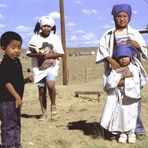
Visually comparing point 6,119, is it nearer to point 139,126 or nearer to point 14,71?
point 14,71

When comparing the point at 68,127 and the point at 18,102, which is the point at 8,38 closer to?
the point at 18,102

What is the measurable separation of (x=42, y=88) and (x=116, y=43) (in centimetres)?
224

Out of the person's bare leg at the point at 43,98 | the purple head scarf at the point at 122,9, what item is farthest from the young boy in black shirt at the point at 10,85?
the person's bare leg at the point at 43,98

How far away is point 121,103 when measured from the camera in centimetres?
698

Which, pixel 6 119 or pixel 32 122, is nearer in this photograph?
pixel 6 119

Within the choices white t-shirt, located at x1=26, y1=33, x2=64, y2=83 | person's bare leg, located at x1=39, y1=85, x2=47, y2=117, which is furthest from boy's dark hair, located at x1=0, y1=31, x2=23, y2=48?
person's bare leg, located at x1=39, y1=85, x2=47, y2=117

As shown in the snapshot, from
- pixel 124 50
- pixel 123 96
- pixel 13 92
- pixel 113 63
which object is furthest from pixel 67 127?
pixel 13 92

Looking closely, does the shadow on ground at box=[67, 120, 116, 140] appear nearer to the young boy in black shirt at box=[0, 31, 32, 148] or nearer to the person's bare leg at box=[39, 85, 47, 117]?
the person's bare leg at box=[39, 85, 47, 117]

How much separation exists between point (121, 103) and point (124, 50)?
0.74 meters

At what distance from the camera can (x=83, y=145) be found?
6965mm

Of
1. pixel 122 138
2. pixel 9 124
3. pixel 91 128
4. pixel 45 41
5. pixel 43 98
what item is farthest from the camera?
pixel 43 98

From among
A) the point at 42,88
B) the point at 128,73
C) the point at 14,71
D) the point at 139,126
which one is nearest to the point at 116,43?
the point at 128,73

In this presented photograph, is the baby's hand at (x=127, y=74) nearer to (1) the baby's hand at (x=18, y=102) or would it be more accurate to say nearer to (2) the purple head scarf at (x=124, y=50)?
(2) the purple head scarf at (x=124, y=50)

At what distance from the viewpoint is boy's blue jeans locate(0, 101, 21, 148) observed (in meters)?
6.23
